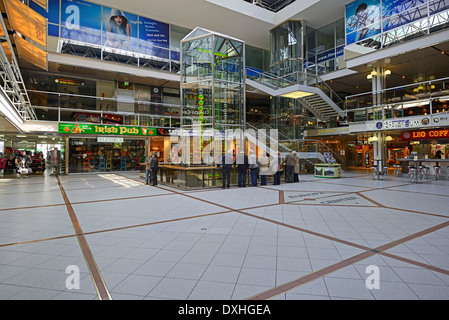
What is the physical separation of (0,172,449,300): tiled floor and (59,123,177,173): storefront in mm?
9938

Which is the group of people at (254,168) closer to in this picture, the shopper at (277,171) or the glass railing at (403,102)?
the shopper at (277,171)

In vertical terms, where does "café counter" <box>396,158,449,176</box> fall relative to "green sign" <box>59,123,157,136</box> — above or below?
below

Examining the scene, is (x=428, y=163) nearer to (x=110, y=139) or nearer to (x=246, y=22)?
(x=246, y=22)

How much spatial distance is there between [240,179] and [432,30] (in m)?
11.6

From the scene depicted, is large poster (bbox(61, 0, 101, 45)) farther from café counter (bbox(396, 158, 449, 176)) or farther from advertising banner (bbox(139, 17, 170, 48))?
café counter (bbox(396, 158, 449, 176))

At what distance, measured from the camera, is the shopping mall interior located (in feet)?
9.88

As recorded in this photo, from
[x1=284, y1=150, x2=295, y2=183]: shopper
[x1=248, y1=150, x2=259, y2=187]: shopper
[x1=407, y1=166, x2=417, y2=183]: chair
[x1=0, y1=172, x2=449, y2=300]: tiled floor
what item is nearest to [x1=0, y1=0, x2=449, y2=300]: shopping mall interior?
[x1=0, y1=172, x2=449, y2=300]: tiled floor

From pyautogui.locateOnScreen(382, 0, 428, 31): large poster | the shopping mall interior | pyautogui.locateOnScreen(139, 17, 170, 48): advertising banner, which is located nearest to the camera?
the shopping mall interior

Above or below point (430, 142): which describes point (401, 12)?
above

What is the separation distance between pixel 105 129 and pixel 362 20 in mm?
17540

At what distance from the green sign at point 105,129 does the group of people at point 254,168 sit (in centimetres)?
866

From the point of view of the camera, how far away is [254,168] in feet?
35.7

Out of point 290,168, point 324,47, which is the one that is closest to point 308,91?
point 290,168
